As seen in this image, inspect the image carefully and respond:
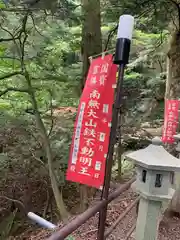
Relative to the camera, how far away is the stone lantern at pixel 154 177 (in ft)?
6.17

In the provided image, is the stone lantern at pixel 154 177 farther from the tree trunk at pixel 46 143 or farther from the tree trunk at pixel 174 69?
the tree trunk at pixel 174 69

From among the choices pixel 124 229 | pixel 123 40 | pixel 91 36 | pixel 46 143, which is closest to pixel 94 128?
pixel 123 40

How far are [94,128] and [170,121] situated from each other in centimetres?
321

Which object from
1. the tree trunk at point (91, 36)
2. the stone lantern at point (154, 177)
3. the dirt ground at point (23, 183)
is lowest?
the dirt ground at point (23, 183)

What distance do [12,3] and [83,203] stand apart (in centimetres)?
303

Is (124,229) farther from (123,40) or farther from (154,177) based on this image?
(123,40)

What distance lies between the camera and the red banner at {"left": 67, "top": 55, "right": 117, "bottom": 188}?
82.1 inches

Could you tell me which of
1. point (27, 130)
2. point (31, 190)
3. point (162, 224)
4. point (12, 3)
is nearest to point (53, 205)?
point (31, 190)

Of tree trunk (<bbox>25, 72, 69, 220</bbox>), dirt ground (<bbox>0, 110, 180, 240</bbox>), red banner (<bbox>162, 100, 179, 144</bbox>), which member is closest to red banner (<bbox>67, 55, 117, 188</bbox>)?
tree trunk (<bbox>25, 72, 69, 220</bbox>)

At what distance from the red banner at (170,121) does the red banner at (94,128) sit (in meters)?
2.89

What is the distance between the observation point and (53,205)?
6.29m

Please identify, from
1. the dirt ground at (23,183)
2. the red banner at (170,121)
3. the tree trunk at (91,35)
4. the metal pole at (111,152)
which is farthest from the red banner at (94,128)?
the red banner at (170,121)

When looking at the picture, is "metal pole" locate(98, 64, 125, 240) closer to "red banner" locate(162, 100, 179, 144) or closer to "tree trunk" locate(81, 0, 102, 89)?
"tree trunk" locate(81, 0, 102, 89)

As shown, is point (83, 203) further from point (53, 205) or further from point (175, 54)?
point (175, 54)
